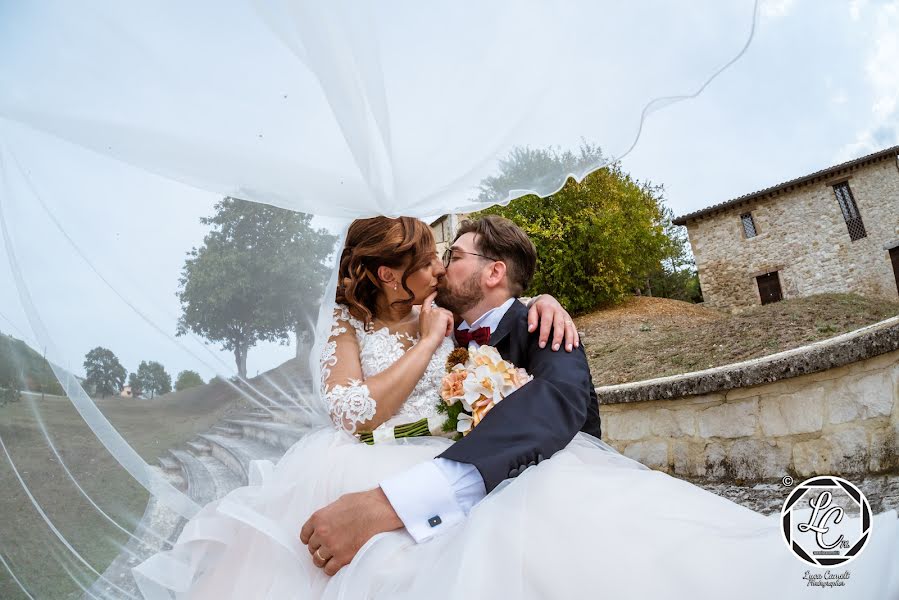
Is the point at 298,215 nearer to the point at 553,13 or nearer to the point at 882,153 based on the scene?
the point at 553,13

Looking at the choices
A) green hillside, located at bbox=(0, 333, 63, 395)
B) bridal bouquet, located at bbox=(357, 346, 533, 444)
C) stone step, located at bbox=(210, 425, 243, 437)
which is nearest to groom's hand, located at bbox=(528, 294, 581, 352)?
bridal bouquet, located at bbox=(357, 346, 533, 444)

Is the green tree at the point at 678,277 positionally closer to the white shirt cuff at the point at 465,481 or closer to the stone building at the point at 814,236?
the stone building at the point at 814,236

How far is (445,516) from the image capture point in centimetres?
140

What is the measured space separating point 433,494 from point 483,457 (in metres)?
0.18

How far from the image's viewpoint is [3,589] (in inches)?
63.7

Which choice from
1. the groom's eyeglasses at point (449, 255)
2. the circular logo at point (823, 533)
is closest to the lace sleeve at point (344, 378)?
the groom's eyeglasses at point (449, 255)

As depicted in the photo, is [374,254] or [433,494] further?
[374,254]

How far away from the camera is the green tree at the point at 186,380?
5.73ft

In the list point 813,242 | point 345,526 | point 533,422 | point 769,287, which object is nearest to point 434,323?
point 533,422

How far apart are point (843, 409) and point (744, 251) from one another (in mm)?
21095

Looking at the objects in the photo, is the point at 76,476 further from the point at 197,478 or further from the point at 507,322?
the point at 507,322

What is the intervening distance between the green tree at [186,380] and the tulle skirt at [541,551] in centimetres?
43

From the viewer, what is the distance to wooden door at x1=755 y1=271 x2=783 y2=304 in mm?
21500

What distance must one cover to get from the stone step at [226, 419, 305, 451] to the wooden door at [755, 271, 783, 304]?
23.7 m
